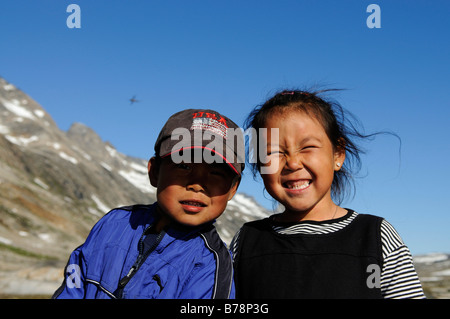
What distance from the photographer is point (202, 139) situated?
3865 mm

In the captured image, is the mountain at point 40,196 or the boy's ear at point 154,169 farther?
the mountain at point 40,196

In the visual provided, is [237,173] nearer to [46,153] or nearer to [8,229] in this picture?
[8,229]

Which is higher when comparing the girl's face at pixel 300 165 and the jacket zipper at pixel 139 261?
the girl's face at pixel 300 165

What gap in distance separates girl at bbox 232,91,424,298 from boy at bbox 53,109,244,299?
611 millimetres

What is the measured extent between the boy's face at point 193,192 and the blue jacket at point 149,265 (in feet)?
0.61

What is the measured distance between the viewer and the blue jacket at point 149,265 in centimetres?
352

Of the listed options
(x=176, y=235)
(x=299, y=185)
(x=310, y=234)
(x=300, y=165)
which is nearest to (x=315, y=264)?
(x=310, y=234)

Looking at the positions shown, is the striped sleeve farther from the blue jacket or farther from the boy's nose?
the boy's nose

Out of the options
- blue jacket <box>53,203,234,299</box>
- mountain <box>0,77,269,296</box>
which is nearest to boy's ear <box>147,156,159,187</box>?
blue jacket <box>53,203,234,299</box>

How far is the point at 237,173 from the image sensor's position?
3.92 meters

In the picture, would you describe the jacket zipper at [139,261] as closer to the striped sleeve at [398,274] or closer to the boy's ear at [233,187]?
the boy's ear at [233,187]

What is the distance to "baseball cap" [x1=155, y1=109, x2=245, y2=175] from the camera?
3807 mm

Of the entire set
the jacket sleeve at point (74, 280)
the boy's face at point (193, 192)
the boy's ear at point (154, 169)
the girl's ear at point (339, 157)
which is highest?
the girl's ear at point (339, 157)

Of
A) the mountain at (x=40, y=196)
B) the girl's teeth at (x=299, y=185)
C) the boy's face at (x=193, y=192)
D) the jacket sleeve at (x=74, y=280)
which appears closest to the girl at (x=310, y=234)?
the girl's teeth at (x=299, y=185)
